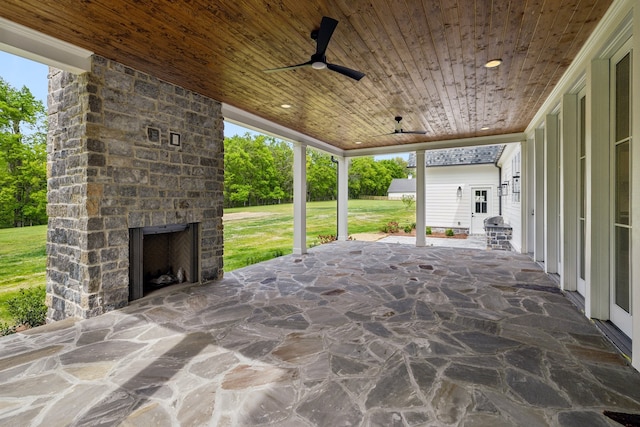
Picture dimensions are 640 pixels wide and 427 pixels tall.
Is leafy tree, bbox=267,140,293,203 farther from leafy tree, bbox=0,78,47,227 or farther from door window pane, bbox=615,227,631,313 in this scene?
door window pane, bbox=615,227,631,313

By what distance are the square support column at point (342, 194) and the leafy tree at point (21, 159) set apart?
693 cm

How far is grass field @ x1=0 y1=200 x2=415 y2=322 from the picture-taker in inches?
168

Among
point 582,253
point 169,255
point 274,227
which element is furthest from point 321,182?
point 582,253

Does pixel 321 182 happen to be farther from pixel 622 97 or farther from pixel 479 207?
pixel 622 97

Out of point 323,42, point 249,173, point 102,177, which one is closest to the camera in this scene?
point 323,42

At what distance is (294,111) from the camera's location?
5.52 meters

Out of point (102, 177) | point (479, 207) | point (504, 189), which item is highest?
point (504, 189)

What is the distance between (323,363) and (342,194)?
7.36m

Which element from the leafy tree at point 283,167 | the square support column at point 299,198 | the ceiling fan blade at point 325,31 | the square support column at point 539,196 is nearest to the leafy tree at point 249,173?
the leafy tree at point 283,167

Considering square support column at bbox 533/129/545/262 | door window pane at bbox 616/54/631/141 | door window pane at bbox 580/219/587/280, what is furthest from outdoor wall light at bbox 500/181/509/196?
door window pane at bbox 616/54/631/141

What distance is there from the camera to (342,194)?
955 centimetres

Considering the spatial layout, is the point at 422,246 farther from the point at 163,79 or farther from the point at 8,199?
the point at 8,199

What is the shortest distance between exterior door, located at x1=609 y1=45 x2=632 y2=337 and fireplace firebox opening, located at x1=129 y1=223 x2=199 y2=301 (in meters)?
5.21

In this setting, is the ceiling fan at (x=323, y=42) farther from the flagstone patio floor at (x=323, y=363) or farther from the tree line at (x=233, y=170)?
the tree line at (x=233, y=170)
